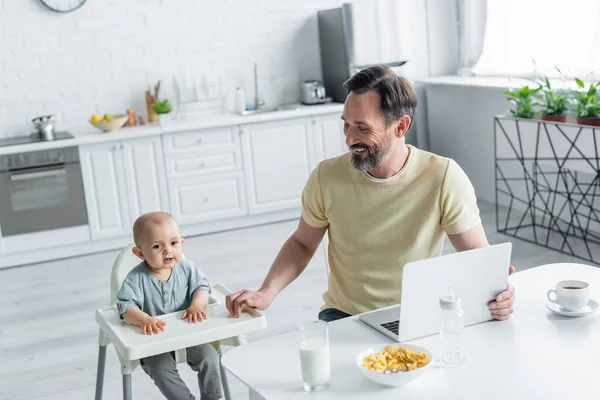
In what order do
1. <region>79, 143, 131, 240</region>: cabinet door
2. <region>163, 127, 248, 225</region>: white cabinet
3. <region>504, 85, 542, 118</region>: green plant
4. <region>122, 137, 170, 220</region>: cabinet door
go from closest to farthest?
<region>504, 85, 542, 118</region>: green plant < <region>79, 143, 131, 240</region>: cabinet door < <region>122, 137, 170, 220</region>: cabinet door < <region>163, 127, 248, 225</region>: white cabinet

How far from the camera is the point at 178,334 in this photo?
1893 mm

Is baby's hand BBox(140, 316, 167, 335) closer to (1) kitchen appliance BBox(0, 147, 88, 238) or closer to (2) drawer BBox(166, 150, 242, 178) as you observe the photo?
(1) kitchen appliance BBox(0, 147, 88, 238)

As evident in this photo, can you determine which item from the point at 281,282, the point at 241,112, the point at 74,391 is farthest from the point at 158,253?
the point at 241,112

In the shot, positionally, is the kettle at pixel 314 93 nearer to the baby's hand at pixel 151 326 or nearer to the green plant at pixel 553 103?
the green plant at pixel 553 103

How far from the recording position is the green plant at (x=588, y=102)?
13.5 feet

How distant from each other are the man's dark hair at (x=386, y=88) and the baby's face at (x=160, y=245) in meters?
0.63

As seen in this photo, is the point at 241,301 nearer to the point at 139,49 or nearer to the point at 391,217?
the point at 391,217

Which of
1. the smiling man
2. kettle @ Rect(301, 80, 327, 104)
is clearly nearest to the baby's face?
the smiling man

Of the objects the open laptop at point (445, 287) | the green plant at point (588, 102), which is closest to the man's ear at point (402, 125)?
the open laptop at point (445, 287)

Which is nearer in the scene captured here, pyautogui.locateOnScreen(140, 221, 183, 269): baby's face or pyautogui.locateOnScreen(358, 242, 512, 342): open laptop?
pyautogui.locateOnScreen(358, 242, 512, 342): open laptop

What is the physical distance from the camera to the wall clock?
212 inches

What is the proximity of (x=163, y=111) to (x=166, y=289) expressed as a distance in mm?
3294

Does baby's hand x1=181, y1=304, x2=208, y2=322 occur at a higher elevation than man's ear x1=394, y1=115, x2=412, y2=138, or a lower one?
lower

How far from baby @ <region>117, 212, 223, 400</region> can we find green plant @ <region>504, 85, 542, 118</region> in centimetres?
286
